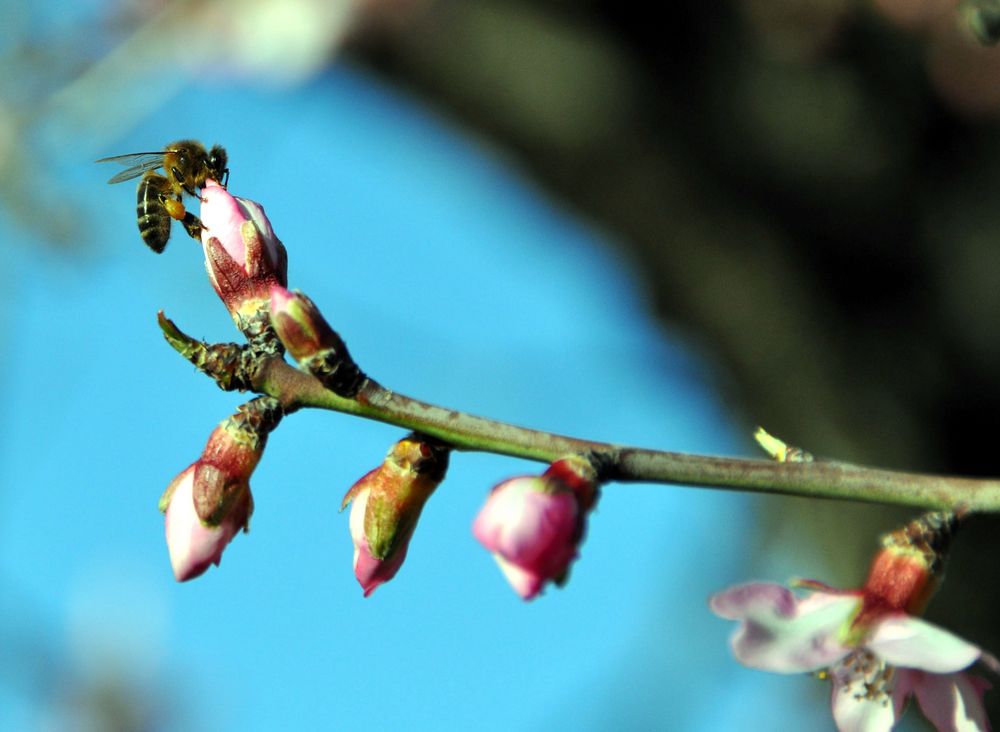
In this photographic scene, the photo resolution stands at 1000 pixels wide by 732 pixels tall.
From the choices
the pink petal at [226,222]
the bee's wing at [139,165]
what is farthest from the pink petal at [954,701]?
the bee's wing at [139,165]

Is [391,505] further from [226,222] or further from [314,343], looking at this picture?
[226,222]

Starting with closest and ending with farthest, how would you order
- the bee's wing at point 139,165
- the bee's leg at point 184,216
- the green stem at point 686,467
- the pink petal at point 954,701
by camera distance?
the green stem at point 686,467
the pink petal at point 954,701
the bee's leg at point 184,216
the bee's wing at point 139,165

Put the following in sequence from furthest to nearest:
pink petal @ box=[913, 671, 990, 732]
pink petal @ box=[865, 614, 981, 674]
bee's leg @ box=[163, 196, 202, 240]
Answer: bee's leg @ box=[163, 196, 202, 240] < pink petal @ box=[913, 671, 990, 732] < pink petal @ box=[865, 614, 981, 674]

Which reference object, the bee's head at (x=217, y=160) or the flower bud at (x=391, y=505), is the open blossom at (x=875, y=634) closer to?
the flower bud at (x=391, y=505)

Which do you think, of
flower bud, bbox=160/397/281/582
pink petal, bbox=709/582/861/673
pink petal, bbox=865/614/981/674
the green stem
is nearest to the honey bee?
flower bud, bbox=160/397/281/582

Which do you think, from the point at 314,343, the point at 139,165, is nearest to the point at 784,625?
the point at 314,343

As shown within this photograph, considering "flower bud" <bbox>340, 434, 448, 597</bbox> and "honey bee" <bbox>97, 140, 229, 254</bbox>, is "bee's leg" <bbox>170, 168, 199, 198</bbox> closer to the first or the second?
"honey bee" <bbox>97, 140, 229, 254</bbox>

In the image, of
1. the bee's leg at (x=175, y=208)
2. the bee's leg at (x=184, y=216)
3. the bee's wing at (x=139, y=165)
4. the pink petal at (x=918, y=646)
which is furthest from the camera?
the bee's wing at (x=139, y=165)

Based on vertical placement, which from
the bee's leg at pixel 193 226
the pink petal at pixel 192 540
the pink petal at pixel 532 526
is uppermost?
the bee's leg at pixel 193 226
